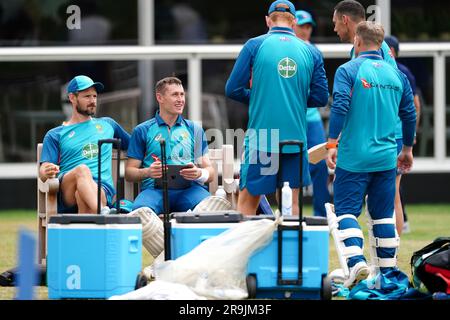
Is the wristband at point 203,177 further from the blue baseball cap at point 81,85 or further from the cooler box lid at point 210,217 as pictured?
the cooler box lid at point 210,217

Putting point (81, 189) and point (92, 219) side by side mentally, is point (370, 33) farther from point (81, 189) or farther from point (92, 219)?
point (92, 219)

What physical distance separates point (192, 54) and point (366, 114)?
7.59 metres

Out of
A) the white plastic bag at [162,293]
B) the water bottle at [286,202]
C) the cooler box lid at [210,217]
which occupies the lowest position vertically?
the white plastic bag at [162,293]

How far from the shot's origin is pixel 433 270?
8.03 metres

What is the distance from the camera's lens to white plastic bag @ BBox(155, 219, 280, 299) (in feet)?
25.4

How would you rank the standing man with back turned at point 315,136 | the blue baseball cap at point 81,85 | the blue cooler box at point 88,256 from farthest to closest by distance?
the standing man with back turned at point 315,136
the blue baseball cap at point 81,85
the blue cooler box at point 88,256

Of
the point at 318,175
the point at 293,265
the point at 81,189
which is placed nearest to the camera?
the point at 293,265

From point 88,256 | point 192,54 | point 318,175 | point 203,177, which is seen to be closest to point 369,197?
point 203,177

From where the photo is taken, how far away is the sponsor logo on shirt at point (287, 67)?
877cm

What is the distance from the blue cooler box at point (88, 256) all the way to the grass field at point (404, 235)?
0.54m

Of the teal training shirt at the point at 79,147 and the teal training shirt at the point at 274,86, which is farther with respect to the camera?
the teal training shirt at the point at 79,147

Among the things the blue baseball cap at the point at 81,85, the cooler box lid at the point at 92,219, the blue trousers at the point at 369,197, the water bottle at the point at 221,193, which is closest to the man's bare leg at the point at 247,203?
the water bottle at the point at 221,193

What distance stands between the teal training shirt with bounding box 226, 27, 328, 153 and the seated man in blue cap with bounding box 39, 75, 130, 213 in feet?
3.74

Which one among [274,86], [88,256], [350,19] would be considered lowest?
[88,256]
